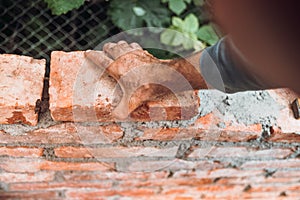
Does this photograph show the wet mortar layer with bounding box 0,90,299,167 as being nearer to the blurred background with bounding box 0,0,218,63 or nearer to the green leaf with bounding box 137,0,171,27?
the blurred background with bounding box 0,0,218,63

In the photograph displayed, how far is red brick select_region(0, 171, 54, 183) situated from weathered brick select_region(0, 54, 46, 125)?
10.5 inches

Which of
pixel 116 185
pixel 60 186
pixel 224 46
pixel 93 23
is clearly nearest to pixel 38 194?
pixel 60 186

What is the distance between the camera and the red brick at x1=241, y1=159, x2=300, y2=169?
108 cm

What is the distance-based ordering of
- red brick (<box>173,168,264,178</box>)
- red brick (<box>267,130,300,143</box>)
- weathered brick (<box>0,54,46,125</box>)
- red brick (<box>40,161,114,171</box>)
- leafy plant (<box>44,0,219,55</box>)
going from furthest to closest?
leafy plant (<box>44,0,219,55</box>) → red brick (<box>173,168,264,178</box>) → red brick (<box>40,161,114,171</box>) → red brick (<box>267,130,300,143</box>) → weathered brick (<box>0,54,46,125</box>)

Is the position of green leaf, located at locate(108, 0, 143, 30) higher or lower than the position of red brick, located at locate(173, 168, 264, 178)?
higher

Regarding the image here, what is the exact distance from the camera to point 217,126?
0.90 meters

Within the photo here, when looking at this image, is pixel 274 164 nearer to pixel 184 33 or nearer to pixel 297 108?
pixel 297 108

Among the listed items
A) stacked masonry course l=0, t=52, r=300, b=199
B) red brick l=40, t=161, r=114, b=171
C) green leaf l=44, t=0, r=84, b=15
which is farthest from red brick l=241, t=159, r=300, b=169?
green leaf l=44, t=0, r=84, b=15

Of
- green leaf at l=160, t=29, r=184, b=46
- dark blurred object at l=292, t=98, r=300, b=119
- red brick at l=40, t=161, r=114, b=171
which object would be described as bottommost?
red brick at l=40, t=161, r=114, b=171

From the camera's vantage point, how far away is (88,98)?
0.82 metres

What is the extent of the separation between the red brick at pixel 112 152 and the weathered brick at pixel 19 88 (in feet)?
0.47

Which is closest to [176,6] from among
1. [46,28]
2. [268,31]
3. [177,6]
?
[177,6]

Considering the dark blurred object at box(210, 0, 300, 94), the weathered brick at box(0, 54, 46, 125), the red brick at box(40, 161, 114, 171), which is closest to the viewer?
the dark blurred object at box(210, 0, 300, 94)

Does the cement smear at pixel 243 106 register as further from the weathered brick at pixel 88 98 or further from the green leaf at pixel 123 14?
the green leaf at pixel 123 14
